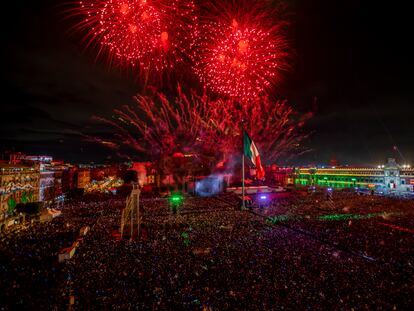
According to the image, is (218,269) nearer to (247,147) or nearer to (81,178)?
(247,147)

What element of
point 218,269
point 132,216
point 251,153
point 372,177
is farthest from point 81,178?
point 372,177

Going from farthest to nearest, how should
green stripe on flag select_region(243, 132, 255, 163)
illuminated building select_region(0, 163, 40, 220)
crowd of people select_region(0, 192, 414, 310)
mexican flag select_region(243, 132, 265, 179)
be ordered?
1. illuminated building select_region(0, 163, 40, 220)
2. green stripe on flag select_region(243, 132, 255, 163)
3. mexican flag select_region(243, 132, 265, 179)
4. crowd of people select_region(0, 192, 414, 310)

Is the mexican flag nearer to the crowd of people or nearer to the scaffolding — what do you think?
the crowd of people

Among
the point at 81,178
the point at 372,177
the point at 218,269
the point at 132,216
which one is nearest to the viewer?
the point at 218,269

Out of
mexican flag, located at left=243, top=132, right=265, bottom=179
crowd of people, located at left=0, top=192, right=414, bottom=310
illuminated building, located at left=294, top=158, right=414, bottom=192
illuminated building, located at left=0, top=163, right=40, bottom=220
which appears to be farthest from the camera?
illuminated building, located at left=294, top=158, right=414, bottom=192

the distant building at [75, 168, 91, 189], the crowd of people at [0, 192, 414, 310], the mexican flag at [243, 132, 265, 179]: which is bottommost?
the crowd of people at [0, 192, 414, 310]

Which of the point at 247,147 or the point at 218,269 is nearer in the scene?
the point at 218,269

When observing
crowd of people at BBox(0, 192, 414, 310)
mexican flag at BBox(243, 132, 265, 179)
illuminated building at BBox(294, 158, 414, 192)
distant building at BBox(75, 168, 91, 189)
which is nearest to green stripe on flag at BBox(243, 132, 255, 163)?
mexican flag at BBox(243, 132, 265, 179)
